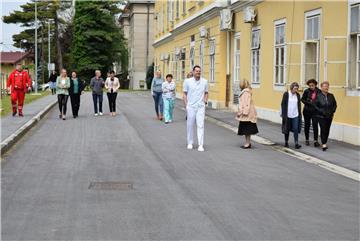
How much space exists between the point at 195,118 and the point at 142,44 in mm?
64420

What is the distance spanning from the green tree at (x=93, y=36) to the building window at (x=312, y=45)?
5301 cm

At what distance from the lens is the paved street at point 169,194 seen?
712 centimetres

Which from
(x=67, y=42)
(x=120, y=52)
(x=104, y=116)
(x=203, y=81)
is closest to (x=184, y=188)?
(x=203, y=81)

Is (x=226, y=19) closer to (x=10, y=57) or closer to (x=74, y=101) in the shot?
(x=74, y=101)

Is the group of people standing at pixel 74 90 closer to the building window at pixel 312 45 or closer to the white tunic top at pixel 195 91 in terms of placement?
the building window at pixel 312 45

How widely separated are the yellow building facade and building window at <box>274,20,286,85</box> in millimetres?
32

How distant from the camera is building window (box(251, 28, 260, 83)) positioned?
23781 mm

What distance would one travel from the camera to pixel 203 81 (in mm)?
14641

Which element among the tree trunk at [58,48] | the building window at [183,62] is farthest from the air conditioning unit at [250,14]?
the tree trunk at [58,48]

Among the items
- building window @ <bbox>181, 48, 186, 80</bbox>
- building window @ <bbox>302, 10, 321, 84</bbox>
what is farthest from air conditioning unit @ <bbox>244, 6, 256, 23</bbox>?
building window @ <bbox>181, 48, 186, 80</bbox>

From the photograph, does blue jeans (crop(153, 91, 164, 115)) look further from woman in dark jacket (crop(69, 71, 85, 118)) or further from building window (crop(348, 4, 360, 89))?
building window (crop(348, 4, 360, 89))

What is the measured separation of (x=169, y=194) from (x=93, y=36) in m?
62.6

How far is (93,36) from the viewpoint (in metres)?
70.2

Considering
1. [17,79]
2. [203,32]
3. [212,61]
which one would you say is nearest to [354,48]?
[17,79]
